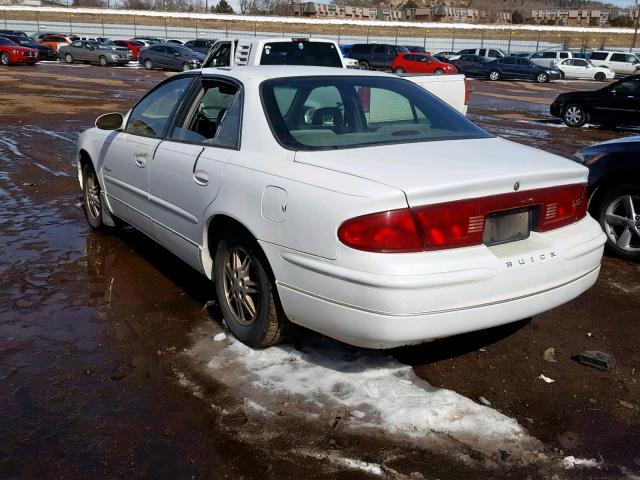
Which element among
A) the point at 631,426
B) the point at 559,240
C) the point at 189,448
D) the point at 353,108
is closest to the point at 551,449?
the point at 631,426

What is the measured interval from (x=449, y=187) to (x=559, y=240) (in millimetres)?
834

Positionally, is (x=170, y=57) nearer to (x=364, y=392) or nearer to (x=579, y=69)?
(x=579, y=69)

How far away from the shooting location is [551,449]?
9.55 ft

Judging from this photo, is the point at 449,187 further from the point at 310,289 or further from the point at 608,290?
the point at 608,290

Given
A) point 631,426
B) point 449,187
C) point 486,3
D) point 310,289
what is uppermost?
point 486,3

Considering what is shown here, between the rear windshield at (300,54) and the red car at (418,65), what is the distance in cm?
2471

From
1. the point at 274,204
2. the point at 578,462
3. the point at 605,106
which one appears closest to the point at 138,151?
the point at 274,204

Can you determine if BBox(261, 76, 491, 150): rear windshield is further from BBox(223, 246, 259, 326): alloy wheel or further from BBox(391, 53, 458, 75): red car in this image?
BBox(391, 53, 458, 75): red car

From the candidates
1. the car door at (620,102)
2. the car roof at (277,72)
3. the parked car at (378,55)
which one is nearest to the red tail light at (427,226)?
the car roof at (277,72)

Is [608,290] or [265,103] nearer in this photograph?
[265,103]

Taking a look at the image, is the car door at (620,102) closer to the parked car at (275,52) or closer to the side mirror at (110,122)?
the parked car at (275,52)

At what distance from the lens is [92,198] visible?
20.0 ft

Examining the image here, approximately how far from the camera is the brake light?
2.88 m

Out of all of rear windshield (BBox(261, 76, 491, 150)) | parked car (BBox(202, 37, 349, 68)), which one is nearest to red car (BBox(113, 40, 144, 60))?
parked car (BBox(202, 37, 349, 68))
